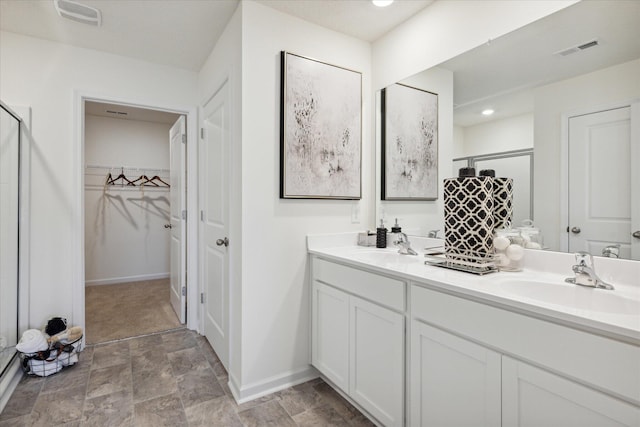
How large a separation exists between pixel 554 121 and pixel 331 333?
5.16 feet

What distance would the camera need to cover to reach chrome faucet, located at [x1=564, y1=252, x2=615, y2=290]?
119cm

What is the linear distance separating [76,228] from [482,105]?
300 cm

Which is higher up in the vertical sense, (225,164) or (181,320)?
(225,164)

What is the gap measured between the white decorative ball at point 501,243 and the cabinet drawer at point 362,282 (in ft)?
1.63

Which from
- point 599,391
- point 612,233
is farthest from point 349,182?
point 599,391

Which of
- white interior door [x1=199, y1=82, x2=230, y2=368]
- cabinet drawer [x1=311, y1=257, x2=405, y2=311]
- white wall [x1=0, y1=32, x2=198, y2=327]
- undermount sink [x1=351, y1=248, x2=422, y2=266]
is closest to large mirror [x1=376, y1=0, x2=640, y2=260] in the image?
undermount sink [x1=351, y1=248, x2=422, y2=266]

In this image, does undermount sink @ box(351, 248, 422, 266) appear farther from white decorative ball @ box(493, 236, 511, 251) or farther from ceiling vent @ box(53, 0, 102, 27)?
ceiling vent @ box(53, 0, 102, 27)

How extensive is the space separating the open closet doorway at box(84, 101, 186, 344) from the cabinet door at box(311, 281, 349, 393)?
2404mm

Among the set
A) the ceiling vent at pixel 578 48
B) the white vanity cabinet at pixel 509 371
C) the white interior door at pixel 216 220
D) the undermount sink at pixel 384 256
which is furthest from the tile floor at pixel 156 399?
the ceiling vent at pixel 578 48

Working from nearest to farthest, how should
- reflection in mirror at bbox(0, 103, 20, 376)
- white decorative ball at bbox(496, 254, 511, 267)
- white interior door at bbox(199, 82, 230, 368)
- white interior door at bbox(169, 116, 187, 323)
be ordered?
white decorative ball at bbox(496, 254, 511, 267)
reflection in mirror at bbox(0, 103, 20, 376)
white interior door at bbox(199, 82, 230, 368)
white interior door at bbox(169, 116, 187, 323)

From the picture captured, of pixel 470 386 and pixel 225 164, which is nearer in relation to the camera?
pixel 470 386

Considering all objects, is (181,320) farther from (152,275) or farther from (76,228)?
(152,275)

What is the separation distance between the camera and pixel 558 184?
1.45m

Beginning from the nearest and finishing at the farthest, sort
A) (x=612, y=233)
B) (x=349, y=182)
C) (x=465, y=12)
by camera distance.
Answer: (x=612, y=233)
(x=465, y=12)
(x=349, y=182)
